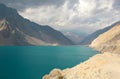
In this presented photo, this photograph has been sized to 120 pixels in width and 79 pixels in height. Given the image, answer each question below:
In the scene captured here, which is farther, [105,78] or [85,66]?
[85,66]

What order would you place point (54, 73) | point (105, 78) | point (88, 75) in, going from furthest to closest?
point (54, 73), point (88, 75), point (105, 78)

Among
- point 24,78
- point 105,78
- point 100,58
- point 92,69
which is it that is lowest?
point 105,78

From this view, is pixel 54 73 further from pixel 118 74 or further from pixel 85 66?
pixel 118 74

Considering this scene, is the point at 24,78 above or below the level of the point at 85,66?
above

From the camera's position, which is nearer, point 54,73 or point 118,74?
point 118,74

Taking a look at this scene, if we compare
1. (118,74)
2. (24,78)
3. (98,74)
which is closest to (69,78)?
(98,74)

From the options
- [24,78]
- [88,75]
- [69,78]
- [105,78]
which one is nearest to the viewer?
[105,78]

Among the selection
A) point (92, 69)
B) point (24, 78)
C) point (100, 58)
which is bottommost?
point (92, 69)

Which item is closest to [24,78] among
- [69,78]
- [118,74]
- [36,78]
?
[36,78]

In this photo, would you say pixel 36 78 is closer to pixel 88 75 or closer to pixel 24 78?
pixel 24 78
